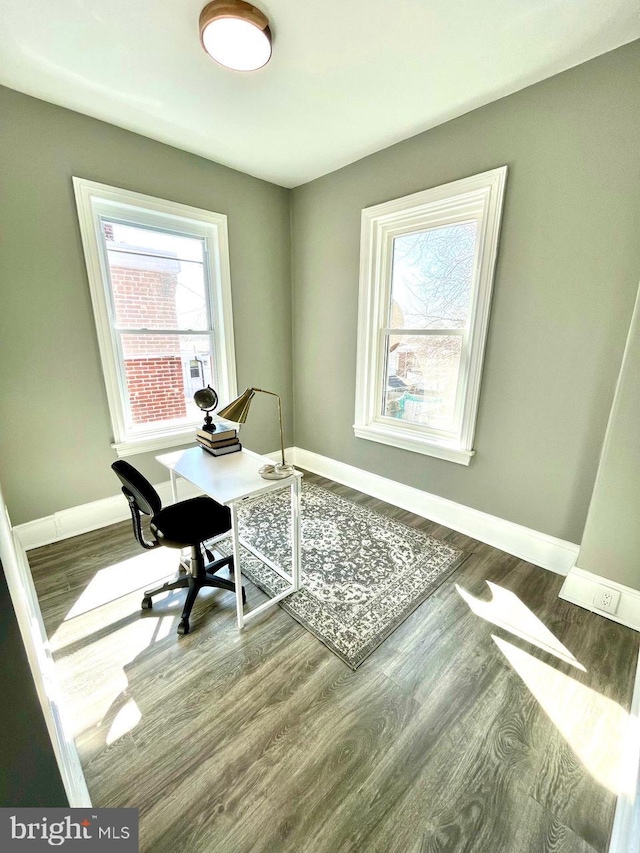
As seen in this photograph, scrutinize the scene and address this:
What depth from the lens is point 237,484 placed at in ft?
5.58

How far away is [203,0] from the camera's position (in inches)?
54.5

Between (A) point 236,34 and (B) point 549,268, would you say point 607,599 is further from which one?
(A) point 236,34

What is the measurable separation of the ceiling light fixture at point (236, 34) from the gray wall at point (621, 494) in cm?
210

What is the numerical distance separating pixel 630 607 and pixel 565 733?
85 cm

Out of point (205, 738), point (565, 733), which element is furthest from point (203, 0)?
point (565, 733)

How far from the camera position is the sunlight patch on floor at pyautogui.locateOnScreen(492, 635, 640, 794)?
116cm

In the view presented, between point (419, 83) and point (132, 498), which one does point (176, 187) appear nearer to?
point (419, 83)

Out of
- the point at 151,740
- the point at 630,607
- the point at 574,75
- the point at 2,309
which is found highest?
the point at 574,75

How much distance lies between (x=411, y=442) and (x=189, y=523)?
1767 millimetres

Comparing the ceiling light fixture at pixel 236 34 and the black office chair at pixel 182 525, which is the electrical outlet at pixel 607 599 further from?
the ceiling light fixture at pixel 236 34

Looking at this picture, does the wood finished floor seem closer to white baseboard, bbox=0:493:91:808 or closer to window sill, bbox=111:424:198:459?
white baseboard, bbox=0:493:91:808

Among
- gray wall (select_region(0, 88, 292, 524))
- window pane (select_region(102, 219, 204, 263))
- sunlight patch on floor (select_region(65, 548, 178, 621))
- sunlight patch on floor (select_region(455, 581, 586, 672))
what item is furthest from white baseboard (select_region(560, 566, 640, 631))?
window pane (select_region(102, 219, 204, 263))

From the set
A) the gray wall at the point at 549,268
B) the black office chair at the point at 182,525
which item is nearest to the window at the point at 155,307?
the black office chair at the point at 182,525

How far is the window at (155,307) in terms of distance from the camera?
2355 mm
